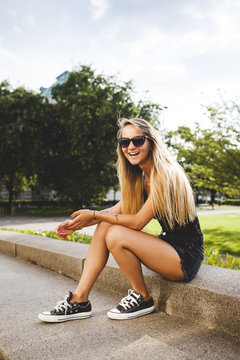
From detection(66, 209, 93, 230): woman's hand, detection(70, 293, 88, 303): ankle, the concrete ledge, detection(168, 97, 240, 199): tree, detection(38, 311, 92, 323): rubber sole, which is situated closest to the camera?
the concrete ledge

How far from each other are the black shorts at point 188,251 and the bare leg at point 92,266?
58cm

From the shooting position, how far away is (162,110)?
20719mm

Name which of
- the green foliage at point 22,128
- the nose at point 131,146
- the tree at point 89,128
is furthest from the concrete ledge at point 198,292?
the green foliage at point 22,128

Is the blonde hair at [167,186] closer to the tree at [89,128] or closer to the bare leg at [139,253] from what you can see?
the bare leg at [139,253]

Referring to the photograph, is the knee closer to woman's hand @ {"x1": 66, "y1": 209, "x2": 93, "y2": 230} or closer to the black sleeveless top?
woman's hand @ {"x1": 66, "y1": 209, "x2": 93, "y2": 230}

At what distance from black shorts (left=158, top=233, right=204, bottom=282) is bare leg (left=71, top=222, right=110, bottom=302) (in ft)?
1.90

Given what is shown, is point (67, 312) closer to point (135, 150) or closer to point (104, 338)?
point (104, 338)

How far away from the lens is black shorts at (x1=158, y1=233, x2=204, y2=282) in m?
2.53

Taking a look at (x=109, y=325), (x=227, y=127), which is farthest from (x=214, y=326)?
(x=227, y=127)

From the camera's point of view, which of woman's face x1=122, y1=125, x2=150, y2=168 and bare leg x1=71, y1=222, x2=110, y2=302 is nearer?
bare leg x1=71, y1=222, x2=110, y2=302

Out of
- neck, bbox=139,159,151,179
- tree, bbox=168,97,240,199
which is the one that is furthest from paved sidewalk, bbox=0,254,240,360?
tree, bbox=168,97,240,199

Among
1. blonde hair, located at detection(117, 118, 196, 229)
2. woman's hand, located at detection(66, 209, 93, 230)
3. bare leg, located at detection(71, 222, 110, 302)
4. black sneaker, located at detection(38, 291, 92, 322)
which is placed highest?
blonde hair, located at detection(117, 118, 196, 229)

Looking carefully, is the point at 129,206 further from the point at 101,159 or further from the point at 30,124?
the point at 30,124

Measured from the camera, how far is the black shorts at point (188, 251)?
2531mm
